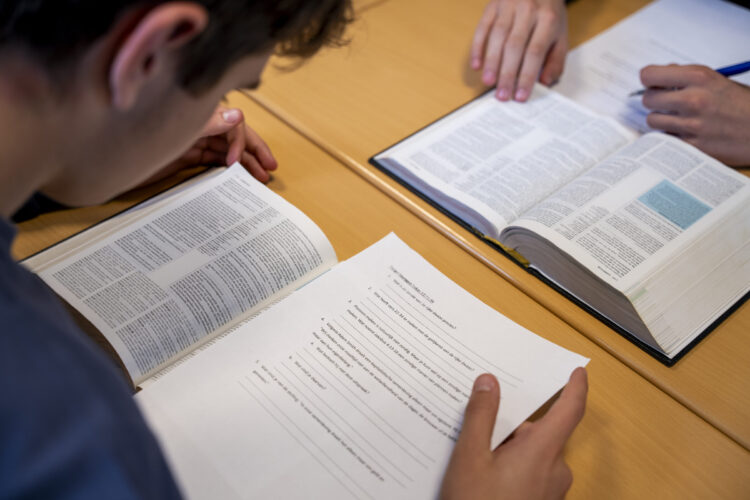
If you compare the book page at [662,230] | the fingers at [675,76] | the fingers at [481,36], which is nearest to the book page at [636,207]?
the book page at [662,230]

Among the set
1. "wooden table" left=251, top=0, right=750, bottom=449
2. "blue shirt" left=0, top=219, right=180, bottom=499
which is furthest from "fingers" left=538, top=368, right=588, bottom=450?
"blue shirt" left=0, top=219, right=180, bottom=499

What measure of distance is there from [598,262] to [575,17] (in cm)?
75

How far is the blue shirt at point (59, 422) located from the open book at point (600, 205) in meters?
0.56

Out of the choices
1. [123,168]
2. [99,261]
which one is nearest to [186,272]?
[99,261]

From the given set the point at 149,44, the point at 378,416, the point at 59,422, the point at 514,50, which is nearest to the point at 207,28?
the point at 149,44

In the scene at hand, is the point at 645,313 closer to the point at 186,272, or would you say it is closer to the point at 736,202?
the point at 736,202

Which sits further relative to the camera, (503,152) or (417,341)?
(503,152)

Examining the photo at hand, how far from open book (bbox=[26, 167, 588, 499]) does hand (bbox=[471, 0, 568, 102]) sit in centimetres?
42

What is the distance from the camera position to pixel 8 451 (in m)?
0.37

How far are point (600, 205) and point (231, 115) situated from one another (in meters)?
0.54

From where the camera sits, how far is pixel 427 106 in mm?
1063

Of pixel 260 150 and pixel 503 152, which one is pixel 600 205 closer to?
pixel 503 152

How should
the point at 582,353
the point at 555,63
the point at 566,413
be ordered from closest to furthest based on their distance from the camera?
the point at 566,413, the point at 582,353, the point at 555,63

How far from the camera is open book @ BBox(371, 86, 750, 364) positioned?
2.50ft
